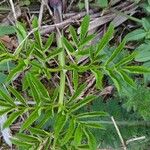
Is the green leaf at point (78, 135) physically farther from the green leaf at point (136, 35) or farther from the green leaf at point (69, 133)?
the green leaf at point (136, 35)

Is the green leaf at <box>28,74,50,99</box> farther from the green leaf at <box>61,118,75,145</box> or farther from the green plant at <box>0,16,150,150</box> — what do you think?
the green leaf at <box>61,118,75,145</box>

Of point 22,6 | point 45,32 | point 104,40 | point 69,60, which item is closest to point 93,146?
point 104,40

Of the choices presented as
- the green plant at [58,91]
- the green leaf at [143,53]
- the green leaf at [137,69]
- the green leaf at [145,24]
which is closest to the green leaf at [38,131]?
the green plant at [58,91]

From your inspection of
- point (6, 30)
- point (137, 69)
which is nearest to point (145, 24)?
point (137, 69)

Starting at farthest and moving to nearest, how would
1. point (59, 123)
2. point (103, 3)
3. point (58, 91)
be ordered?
point (103, 3), point (58, 91), point (59, 123)

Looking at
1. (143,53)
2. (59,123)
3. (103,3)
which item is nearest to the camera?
(59,123)

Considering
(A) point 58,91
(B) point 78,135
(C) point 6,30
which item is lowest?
(B) point 78,135

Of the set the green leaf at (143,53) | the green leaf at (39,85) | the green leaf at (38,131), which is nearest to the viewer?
the green leaf at (39,85)

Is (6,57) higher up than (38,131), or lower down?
higher up

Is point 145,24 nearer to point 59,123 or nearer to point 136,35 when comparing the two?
point 136,35
